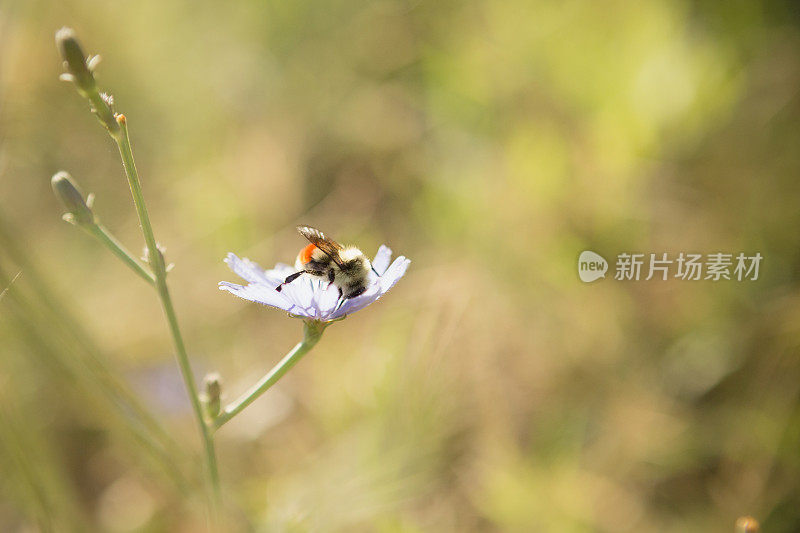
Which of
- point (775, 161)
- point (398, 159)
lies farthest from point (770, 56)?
point (398, 159)

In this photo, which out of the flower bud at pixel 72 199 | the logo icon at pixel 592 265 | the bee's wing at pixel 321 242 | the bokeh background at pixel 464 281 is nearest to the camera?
the flower bud at pixel 72 199

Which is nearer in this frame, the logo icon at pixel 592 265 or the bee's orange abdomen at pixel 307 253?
the bee's orange abdomen at pixel 307 253

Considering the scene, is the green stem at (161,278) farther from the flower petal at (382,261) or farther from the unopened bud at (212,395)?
the flower petal at (382,261)

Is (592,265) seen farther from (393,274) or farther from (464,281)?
(393,274)

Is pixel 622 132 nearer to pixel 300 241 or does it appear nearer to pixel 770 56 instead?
pixel 770 56

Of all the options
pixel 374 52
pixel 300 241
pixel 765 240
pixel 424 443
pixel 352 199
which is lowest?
pixel 424 443

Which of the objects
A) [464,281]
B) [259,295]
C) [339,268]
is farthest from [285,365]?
[464,281]

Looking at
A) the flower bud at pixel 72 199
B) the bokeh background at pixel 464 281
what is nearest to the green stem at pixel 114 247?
the flower bud at pixel 72 199
